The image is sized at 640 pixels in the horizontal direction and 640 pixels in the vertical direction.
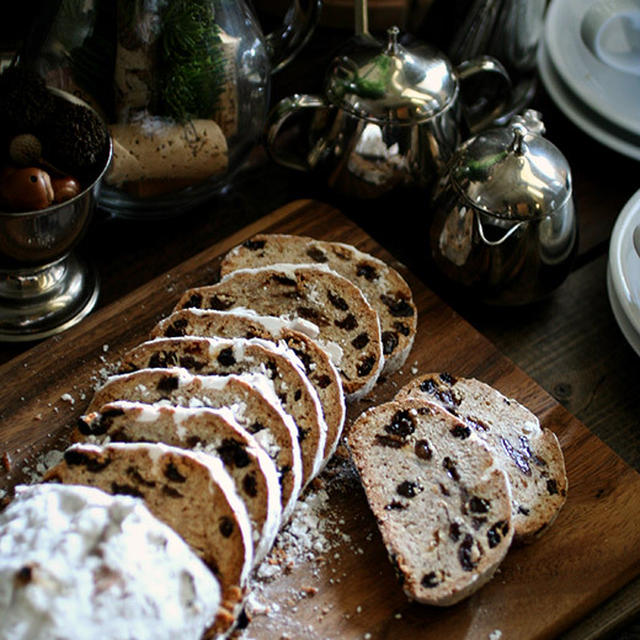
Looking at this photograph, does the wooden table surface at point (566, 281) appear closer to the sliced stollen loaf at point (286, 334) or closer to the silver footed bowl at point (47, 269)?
the silver footed bowl at point (47, 269)

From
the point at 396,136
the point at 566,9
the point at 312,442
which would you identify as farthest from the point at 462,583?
the point at 566,9

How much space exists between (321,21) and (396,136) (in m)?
0.86

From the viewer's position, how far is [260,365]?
70.2 inches

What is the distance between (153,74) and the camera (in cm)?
196

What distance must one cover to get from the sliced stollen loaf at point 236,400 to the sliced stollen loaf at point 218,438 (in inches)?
1.0

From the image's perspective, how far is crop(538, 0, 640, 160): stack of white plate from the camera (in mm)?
2396

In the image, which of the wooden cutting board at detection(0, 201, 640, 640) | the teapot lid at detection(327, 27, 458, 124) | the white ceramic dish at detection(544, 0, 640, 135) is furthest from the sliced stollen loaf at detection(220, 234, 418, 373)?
the white ceramic dish at detection(544, 0, 640, 135)

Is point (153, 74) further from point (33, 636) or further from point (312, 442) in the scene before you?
point (33, 636)

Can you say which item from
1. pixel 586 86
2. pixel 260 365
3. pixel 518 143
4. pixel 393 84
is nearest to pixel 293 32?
pixel 393 84

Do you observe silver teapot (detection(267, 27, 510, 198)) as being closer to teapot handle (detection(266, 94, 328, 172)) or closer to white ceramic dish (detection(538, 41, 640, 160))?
teapot handle (detection(266, 94, 328, 172))

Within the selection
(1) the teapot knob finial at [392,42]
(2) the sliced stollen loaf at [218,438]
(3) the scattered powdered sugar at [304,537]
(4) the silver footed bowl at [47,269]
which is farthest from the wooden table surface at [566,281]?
(3) the scattered powdered sugar at [304,537]

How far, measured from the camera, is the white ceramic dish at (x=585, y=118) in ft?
7.84

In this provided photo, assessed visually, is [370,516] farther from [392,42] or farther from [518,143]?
[392,42]

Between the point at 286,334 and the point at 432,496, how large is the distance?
469mm
